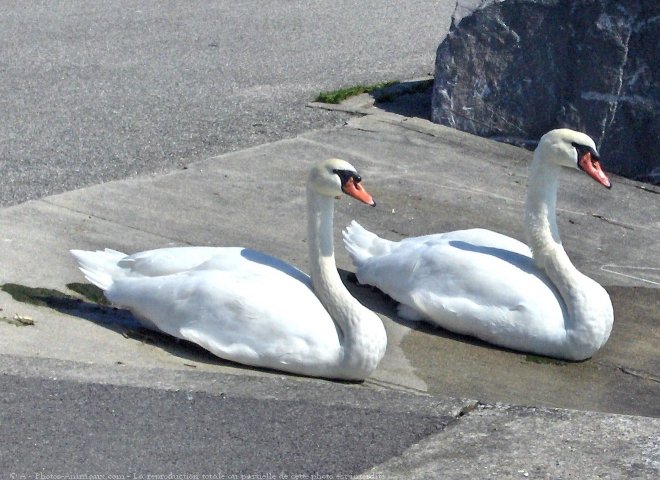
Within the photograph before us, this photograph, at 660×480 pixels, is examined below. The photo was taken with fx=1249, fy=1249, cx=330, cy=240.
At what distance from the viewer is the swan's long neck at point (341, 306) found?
5.87m

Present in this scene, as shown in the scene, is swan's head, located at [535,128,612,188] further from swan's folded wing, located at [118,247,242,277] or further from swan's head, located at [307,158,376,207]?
swan's folded wing, located at [118,247,242,277]

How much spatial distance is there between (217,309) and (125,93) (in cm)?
541

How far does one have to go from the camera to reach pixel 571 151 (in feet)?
22.2

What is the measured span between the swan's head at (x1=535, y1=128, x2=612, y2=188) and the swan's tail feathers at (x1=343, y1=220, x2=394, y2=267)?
108 centimetres

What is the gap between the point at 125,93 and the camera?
35.7 ft

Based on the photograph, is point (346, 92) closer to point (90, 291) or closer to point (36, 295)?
point (90, 291)

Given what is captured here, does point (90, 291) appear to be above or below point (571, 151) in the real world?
below

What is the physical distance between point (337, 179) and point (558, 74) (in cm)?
493

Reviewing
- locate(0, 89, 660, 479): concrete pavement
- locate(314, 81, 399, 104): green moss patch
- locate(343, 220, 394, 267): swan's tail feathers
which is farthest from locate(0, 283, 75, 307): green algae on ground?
locate(314, 81, 399, 104): green moss patch

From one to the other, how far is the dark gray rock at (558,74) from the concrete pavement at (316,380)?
68 centimetres

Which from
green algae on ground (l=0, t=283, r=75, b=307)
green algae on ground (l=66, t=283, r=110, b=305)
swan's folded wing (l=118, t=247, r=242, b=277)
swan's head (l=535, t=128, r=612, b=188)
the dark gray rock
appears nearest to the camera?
swan's folded wing (l=118, t=247, r=242, b=277)

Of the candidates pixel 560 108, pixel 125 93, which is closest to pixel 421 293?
pixel 560 108

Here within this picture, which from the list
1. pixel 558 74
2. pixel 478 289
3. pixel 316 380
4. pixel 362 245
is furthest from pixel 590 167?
pixel 558 74

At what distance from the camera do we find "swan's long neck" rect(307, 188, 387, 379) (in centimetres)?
587
